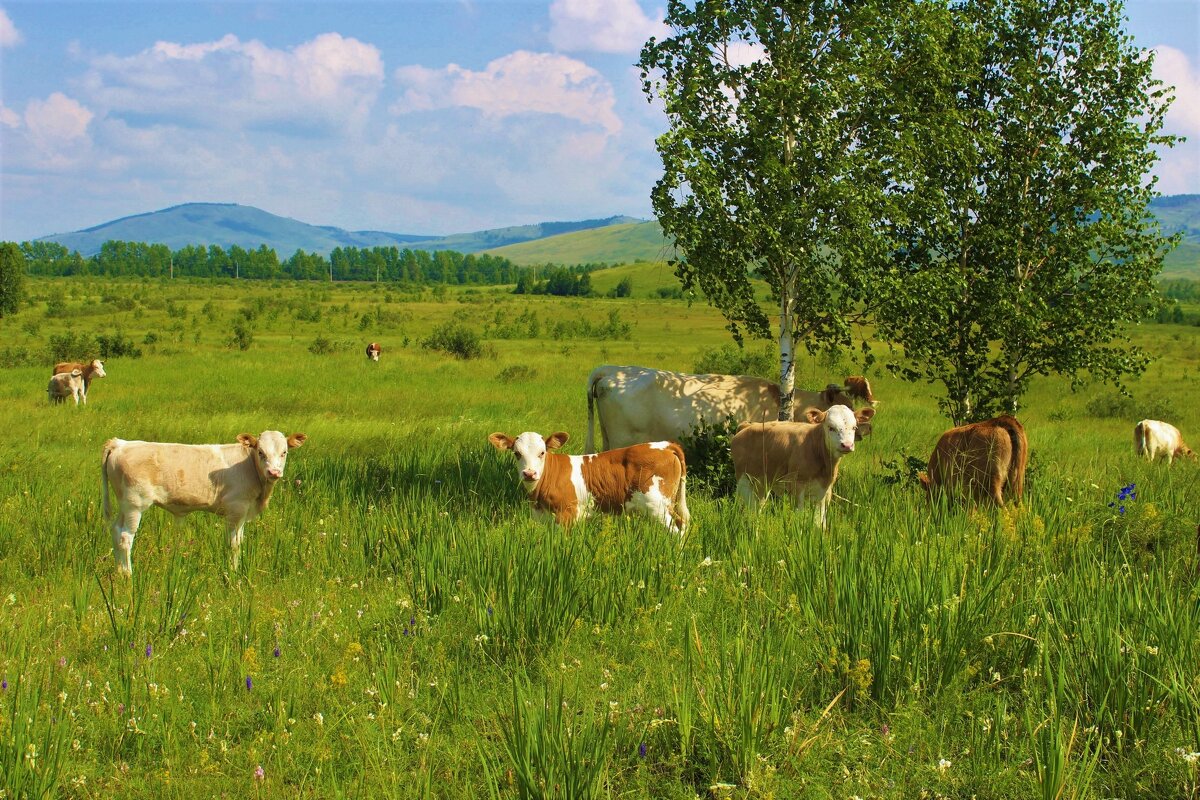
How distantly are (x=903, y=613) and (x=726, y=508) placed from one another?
3.71 m

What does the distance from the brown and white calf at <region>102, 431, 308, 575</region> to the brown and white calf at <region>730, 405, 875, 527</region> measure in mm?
4786

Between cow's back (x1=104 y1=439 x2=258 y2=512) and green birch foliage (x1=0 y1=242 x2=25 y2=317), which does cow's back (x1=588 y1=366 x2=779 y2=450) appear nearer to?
cow's back (x1=104 y1=439 x2=258 y2=512)

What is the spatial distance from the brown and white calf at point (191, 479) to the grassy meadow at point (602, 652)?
1.15 feet

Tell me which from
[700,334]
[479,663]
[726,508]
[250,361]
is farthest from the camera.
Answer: [700,334]

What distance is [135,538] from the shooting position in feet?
29.8

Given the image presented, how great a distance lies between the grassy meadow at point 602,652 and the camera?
4188 mm

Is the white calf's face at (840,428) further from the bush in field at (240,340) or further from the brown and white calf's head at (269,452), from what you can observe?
the bush in field at (240,340)

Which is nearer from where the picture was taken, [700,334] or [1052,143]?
[1052,143]

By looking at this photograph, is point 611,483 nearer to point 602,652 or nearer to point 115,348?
point 602,652

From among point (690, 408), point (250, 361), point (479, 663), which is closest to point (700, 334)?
point (250, 361)

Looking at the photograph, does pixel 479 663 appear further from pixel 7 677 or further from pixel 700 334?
pixel 700 334

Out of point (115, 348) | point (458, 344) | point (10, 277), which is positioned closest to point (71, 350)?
point (115, 348)

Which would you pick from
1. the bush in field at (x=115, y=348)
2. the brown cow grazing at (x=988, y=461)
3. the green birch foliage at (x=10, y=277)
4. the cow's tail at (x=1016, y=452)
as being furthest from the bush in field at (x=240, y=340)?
the cow's tail at (x=1016, y=452)

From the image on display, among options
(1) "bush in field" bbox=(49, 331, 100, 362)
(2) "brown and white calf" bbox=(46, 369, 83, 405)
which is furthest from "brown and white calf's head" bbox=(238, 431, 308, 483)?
(1) "bush in field" bbox=(49, 331, 100, 362)
